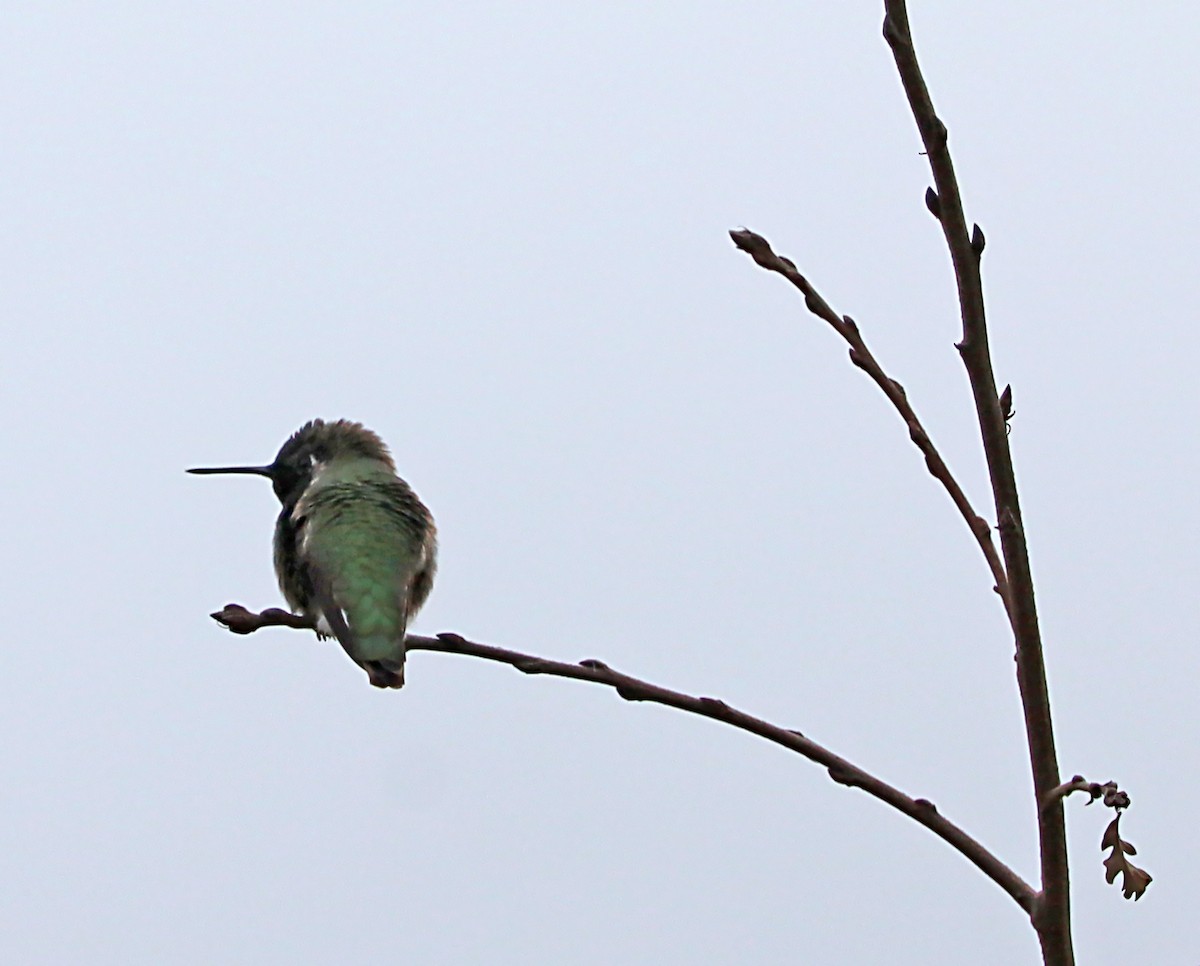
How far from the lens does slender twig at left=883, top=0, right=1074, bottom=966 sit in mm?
1548

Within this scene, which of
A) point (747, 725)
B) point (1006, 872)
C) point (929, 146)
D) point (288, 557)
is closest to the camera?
point (929, 146)

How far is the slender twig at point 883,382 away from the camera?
68.4 inches

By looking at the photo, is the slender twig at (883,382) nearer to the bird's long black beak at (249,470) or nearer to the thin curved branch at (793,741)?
the thin curved branch at (793,741)

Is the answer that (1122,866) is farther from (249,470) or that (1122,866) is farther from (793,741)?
(249,470)

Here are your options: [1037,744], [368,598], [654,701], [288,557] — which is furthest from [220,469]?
[1037,744]

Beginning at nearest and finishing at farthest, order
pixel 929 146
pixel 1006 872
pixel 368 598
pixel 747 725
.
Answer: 1. pixel 929 146
2. pixel 1006 872
3. pixel 747 725
4. pixel 368 598

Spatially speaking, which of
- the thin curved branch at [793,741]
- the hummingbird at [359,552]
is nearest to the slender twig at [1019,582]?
the thin curved branch at [793,741]

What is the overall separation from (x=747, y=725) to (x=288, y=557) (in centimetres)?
321

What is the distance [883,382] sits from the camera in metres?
1.79

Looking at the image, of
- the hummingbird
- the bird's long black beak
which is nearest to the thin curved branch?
the hummingbird

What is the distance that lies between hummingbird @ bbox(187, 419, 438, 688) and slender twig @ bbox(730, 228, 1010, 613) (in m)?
1.80

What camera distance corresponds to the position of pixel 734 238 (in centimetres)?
173

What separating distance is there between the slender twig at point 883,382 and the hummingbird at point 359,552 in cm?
180

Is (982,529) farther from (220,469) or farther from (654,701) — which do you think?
(220,469)
